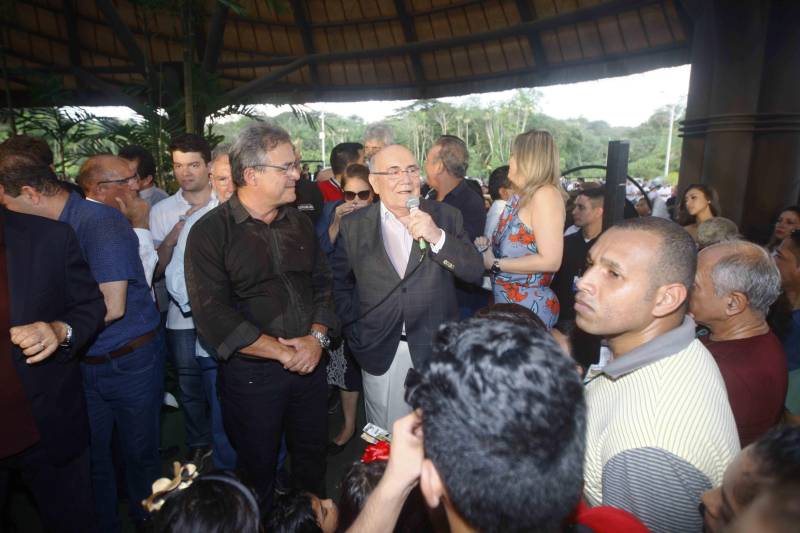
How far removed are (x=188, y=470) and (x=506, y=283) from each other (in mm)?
2163

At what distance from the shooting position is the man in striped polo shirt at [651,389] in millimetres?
1251

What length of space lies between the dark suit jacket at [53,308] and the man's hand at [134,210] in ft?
2.91


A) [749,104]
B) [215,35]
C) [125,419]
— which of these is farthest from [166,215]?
[749,104]

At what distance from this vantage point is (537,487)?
82cm

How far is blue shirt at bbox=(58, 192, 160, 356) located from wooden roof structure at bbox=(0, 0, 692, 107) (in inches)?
220

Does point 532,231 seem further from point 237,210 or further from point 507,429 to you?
point 507,429

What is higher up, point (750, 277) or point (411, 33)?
point (411, 33)

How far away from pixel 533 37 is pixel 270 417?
29.5ft

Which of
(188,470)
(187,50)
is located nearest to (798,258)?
(188,470)

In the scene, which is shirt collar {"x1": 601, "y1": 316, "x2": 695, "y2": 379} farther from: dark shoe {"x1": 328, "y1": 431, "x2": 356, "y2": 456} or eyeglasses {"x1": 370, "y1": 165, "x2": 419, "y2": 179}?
dark shoe {"x1": 328, "y1": 431, "x2": 356, "y2": 456}

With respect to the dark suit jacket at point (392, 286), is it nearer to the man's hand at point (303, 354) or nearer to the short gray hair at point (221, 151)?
the man's hand at point (303, 354)

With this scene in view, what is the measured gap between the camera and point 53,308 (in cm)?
204

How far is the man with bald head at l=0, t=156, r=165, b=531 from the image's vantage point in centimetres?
234

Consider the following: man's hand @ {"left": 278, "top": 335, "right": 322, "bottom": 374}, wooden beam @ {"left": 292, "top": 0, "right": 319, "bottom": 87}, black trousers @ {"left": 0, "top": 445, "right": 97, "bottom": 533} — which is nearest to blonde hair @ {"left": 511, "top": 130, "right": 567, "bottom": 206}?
man's hand @ {"left": 278, "top": 335, "right": 322, "bottom": 374}
